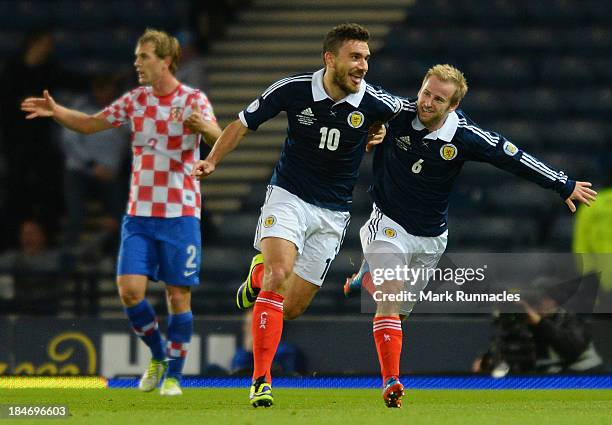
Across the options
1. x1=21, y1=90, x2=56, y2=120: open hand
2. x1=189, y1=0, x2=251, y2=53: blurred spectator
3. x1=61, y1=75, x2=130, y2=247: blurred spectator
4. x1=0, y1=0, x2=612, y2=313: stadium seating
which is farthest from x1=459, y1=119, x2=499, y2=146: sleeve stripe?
x1=189, y1=0, x2=251, y2=53: blurred spectator

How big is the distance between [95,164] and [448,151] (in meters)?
5.40

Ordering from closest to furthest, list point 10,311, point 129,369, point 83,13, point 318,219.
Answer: point 318,219 → point 129,369 → point 10,311 → point 83,13

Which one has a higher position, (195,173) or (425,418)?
(195,173)

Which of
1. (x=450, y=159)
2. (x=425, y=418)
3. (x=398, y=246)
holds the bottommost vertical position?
(x=425, y=418)

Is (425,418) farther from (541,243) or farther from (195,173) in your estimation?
(541,243)

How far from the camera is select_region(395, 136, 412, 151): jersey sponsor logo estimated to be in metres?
7.34

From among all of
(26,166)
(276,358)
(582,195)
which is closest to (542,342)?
(276,358)

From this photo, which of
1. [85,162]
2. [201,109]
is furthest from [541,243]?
[201,109]

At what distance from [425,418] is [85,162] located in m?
6.48

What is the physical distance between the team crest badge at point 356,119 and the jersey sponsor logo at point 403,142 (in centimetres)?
34

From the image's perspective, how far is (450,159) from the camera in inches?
288

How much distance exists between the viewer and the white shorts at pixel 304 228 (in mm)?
6953

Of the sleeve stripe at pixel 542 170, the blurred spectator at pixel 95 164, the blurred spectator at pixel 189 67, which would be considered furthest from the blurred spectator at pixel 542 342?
the blurred spectator at pixel 189 67

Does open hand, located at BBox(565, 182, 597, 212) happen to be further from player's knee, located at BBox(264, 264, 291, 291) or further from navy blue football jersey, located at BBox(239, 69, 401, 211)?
player's knee, located at BBox(264, 264, 291, 291)
